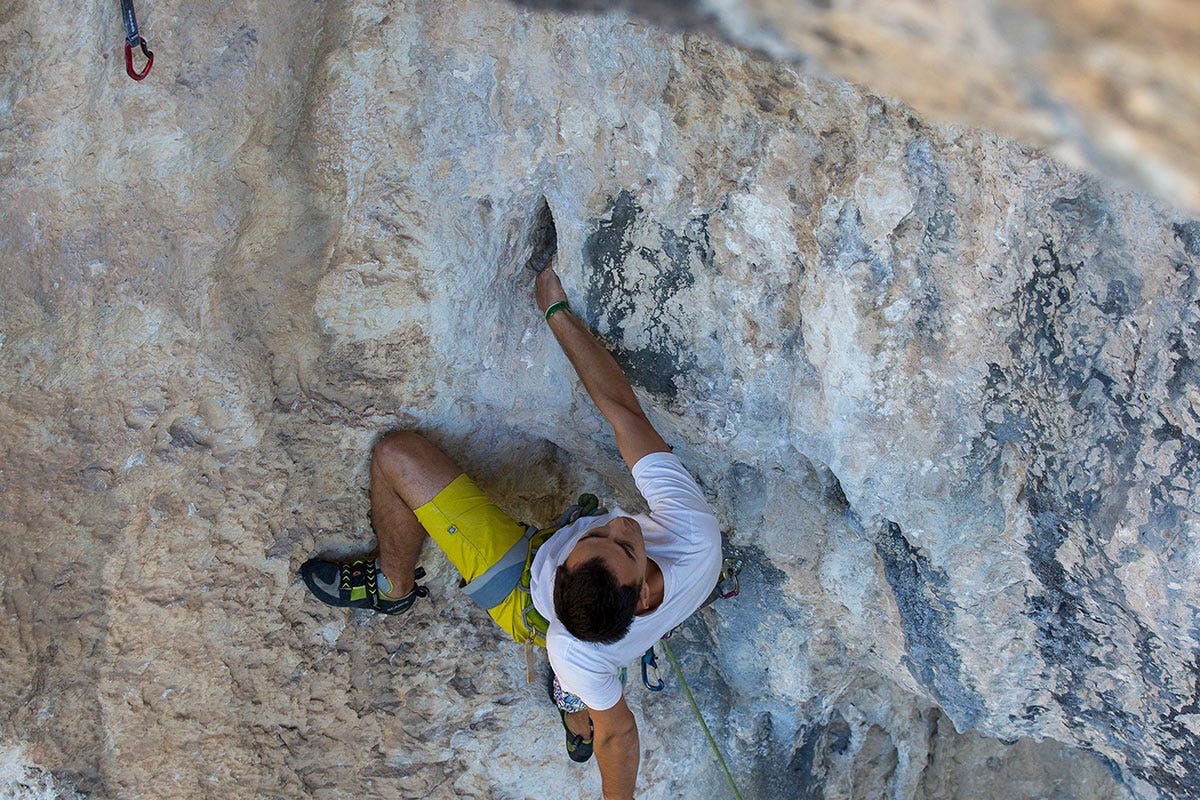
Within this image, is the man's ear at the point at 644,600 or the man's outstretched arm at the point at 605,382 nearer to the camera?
the man's ear at the point at 644,600

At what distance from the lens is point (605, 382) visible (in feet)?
6.21

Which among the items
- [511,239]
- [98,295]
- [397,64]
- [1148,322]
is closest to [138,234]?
[98,295]

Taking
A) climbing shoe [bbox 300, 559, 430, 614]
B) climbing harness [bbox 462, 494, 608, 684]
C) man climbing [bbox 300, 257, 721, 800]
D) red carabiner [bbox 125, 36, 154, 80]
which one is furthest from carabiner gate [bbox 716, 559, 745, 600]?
red carabiner [bbox 125, 36, 154, 80]

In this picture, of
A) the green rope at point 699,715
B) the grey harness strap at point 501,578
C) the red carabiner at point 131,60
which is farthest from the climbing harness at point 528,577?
the red carabiner at point 131,60

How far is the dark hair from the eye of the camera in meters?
1.65

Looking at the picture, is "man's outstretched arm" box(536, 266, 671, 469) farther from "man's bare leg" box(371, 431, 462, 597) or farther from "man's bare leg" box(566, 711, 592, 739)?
"man's bare leg" box(566, 711, 592, 739)

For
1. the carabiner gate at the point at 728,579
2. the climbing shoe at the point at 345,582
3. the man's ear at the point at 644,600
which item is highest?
the man's ear at the point at 644,600

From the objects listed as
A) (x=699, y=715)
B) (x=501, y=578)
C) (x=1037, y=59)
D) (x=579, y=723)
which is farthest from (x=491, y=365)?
(x=1037, y=59)

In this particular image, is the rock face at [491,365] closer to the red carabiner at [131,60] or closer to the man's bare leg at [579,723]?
the red carabiner at [131,60]

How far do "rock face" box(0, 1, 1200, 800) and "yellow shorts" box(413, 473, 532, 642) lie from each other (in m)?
0.13

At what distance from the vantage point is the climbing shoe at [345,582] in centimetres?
193

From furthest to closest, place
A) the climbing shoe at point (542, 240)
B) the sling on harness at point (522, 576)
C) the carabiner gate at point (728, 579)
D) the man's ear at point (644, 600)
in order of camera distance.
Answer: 1. the carabiner gate at point (728, 579)
2. the sling on harness at point (522, 576)
3. the climbing shoe at point (542, 240)
4. the man's ear at point (644, 600)

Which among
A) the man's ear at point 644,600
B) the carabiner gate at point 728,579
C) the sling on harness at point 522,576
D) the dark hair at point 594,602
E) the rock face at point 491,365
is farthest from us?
the carabiner gate at point 728,579

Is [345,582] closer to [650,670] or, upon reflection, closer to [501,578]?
[501,578]
